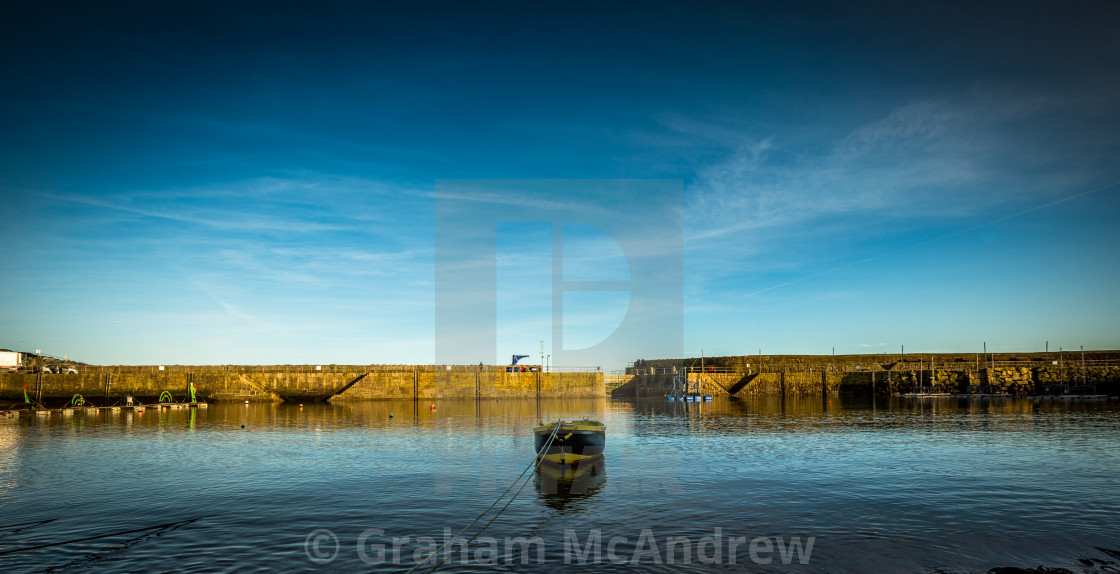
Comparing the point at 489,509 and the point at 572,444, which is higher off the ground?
the point at 572,444

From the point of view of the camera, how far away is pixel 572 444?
87.4 feet

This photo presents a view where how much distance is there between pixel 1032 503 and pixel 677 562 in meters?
13.5

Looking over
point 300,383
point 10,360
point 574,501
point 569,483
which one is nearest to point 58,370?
point 10,360

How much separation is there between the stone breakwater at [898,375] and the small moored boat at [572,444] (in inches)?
2644

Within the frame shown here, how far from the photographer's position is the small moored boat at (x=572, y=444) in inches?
1048

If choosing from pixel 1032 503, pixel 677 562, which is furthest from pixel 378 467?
pixel 1032 503

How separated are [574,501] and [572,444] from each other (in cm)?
612

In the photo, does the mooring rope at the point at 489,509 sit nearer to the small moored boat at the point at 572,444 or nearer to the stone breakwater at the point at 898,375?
the small moored boat at the point at 572,444

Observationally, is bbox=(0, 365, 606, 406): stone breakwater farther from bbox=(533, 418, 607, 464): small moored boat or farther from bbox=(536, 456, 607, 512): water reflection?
bbox=(533, 418, 607, 464): small moored boat

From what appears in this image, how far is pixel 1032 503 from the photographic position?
64.3ft

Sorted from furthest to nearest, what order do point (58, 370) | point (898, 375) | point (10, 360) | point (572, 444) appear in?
point (898, 375), point (10, 360), point (58, 370), point (572, 444)

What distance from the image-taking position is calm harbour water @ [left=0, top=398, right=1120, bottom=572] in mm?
14492

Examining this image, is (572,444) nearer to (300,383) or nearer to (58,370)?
(300,383)

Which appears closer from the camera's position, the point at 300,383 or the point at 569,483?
the point at 569,483
